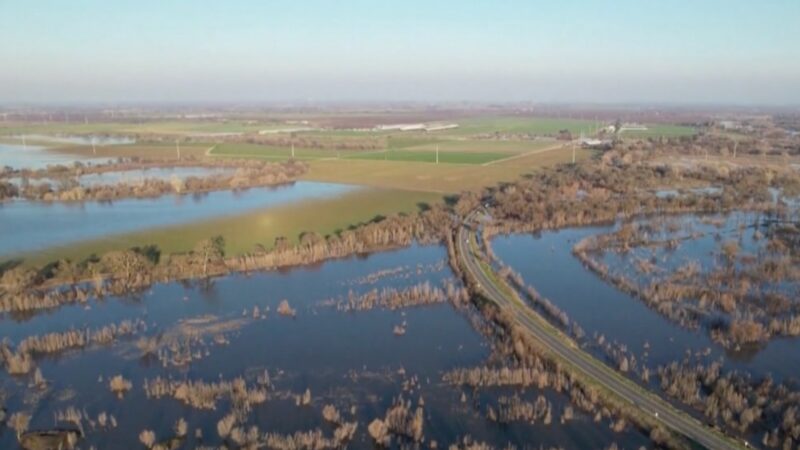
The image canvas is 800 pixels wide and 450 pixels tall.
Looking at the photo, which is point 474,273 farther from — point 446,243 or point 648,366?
point 648,366

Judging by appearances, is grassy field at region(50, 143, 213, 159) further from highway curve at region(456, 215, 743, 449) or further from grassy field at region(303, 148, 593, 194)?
highway curve at region(456, 215, 743, 449)

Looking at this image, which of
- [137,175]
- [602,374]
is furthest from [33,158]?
[602,374]

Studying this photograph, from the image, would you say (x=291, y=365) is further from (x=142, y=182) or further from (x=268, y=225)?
(x=142, y=182)

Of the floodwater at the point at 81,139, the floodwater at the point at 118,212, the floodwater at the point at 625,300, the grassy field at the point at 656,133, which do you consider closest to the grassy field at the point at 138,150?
the floodwater at the point at 81,139

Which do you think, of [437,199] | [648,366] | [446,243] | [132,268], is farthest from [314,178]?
[648,366]

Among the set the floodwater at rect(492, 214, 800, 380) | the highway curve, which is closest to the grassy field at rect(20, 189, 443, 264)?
the floodwater at rect(492, 214, 800, 380)
